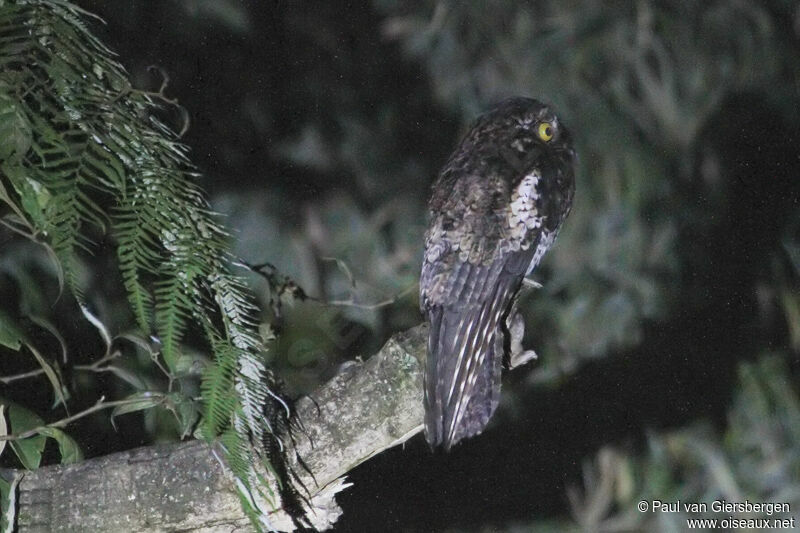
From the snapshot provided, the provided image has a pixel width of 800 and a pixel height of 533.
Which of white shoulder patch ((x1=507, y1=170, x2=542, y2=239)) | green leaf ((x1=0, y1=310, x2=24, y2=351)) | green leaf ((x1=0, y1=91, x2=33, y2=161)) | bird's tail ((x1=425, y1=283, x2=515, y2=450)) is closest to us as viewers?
green leaf ((x1=0, y1=91, x2=33, y2=161))

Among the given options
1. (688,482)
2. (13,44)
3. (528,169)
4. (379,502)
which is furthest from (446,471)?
(13,44)

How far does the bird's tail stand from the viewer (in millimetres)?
731

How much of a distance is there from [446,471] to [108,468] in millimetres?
1102

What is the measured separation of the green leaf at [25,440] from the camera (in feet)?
2.15

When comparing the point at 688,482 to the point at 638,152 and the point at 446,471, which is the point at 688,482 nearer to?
the point at 446,471

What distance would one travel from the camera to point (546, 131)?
1007 millimetres

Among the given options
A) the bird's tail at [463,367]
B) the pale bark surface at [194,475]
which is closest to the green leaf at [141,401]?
the pale bark surface at [194,475]

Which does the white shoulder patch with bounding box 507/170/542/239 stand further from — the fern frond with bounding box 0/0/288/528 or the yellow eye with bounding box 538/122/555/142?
the fern frond with bounding box 0/0/288/528

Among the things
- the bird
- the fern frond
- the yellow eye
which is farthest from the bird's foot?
the fern frond

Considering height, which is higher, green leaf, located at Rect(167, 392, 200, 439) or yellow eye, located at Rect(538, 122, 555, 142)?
yellow eye, located at Rect(538, 122, 555, 142)

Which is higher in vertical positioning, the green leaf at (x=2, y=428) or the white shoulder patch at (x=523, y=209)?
the white shoulder patch at (x=523, y=209)

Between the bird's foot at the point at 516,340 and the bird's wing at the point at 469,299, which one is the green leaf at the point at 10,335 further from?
the bird's foot at the point at 516,340

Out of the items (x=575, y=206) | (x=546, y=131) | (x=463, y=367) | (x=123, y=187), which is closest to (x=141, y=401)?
(x=463, y=367)

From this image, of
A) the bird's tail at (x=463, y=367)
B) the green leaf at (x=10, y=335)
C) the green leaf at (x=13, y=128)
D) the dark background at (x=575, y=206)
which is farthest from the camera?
the dark background at (x=575, y=206)
